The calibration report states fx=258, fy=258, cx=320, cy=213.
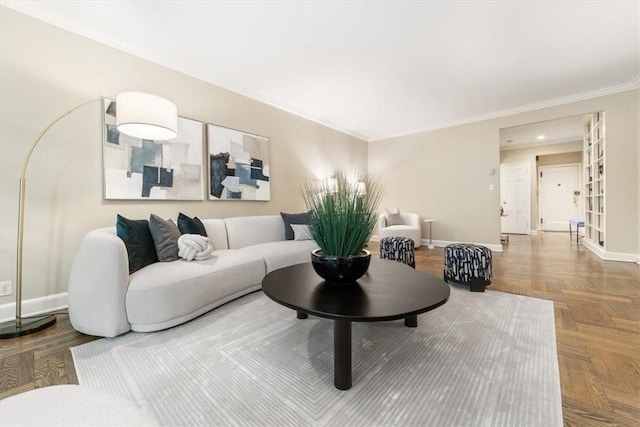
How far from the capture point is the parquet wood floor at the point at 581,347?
110 centimetres

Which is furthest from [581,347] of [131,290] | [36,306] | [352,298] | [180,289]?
[36,306]

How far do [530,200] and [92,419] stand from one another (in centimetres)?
891

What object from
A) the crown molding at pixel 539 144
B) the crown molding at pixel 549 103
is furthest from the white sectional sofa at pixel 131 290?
the crown molding at pixel 539 144

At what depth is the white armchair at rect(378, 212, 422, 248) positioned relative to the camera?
4699 millimetres

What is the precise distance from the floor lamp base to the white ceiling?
240 centimetres

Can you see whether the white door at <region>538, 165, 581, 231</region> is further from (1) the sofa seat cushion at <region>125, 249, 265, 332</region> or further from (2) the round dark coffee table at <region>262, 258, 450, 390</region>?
(1) the sofa seat cushion at <region>125, 249, 265, 332</region>

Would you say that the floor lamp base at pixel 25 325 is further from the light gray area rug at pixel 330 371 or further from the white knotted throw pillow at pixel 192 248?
the white knotted throw pillow at pixel 192 248

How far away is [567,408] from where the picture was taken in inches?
41.7

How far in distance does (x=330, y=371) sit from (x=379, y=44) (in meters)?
2.84

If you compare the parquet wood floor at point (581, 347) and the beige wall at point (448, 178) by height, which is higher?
the beige wall at point (448, 178)

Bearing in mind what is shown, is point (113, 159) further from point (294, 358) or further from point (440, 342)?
point (440, 342)

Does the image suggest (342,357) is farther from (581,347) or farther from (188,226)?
(188,226)

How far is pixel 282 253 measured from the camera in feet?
9.05

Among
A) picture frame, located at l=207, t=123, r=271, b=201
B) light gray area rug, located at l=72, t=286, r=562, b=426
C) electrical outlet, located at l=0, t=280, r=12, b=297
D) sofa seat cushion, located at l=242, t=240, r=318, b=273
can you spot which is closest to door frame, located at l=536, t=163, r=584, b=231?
light gray area rug, located at l=72, t=286, r=562, b=426
